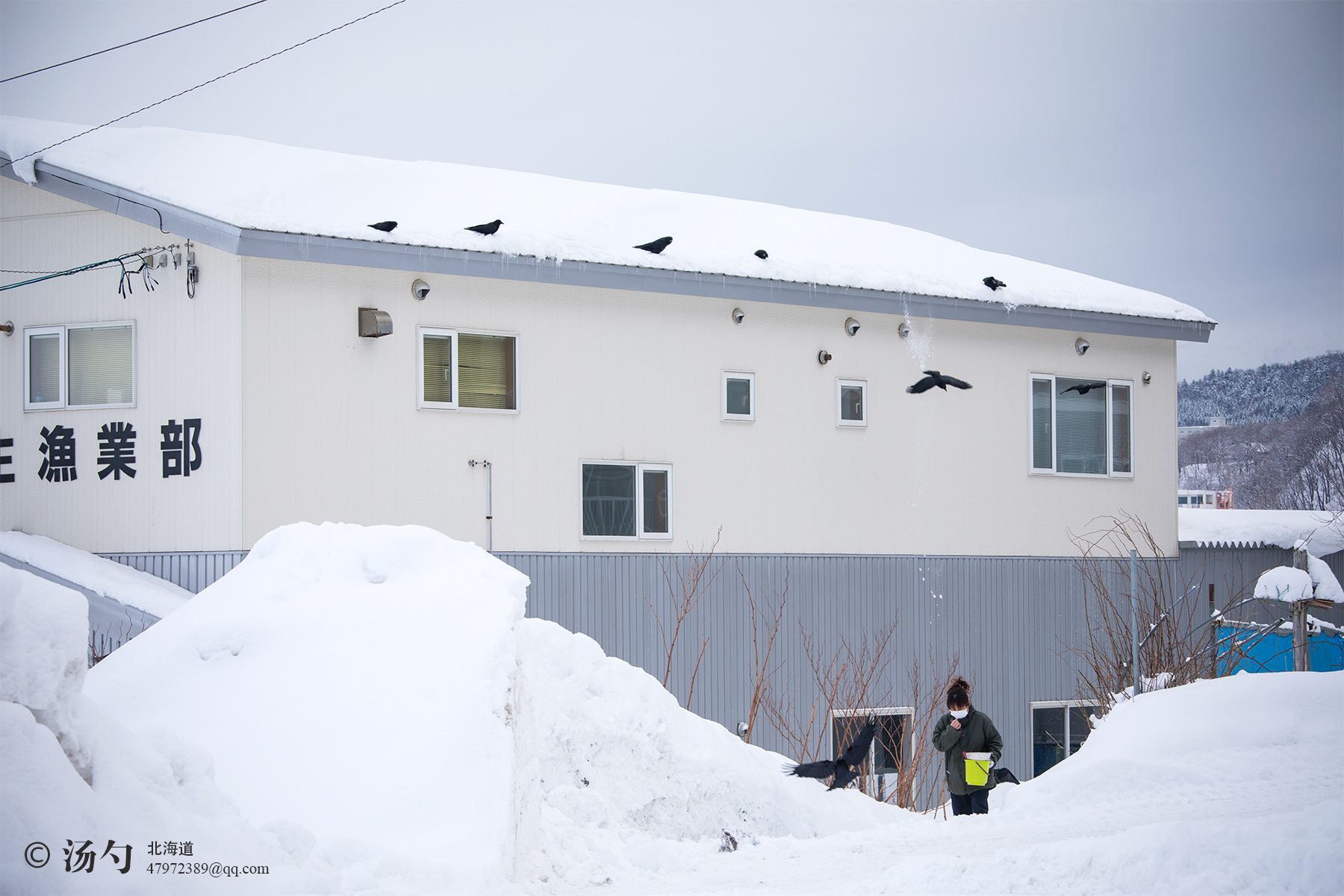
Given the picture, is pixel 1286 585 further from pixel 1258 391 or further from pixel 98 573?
pixel 1258 391

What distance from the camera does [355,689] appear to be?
16.9 ft

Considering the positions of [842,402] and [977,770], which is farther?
[842,402]

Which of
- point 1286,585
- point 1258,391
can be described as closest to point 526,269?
point 1286,585

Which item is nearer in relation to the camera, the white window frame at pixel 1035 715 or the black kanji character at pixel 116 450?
the black kanji character at pixel 116 450

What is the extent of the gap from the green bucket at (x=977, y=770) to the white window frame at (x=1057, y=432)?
19.5 ft

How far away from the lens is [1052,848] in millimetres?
5141

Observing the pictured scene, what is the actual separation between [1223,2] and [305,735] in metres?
23.6

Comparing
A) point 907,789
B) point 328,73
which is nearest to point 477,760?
point 907,789

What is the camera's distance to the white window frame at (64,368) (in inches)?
394

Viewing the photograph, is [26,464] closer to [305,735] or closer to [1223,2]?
[305,735]

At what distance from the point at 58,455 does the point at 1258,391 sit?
7338 centimetres

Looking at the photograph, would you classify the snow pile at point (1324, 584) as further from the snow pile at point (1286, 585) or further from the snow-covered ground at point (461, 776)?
the snow-covered ground at point (461, 776)

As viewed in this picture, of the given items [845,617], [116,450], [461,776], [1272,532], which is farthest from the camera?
[1272,532]

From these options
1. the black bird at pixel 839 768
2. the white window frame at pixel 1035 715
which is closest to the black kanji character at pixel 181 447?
the black bird at pixel 839 768
